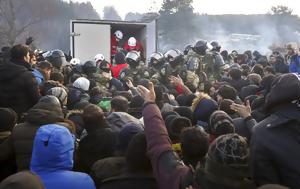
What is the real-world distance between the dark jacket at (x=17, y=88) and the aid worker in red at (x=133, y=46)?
975 centimetres

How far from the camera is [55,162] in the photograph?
3.19 m

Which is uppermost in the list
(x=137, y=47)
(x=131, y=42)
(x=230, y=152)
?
(x=131, y=42)

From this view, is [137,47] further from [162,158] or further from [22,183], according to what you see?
[22,183]

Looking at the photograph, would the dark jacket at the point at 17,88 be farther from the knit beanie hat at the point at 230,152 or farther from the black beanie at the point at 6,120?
the knit beanie hat at the point at 230,152

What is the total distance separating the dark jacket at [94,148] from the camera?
421 cm

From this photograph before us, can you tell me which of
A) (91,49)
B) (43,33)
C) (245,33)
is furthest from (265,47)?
(91,49)

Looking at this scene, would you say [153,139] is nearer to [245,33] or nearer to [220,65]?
[220,65]

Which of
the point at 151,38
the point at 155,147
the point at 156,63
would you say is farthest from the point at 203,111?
the point at 151,38

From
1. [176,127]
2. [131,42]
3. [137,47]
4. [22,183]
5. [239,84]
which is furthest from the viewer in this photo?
[137,47]

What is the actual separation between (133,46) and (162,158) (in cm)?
1259

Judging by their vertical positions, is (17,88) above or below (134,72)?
above

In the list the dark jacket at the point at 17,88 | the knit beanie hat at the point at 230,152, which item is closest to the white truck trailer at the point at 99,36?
the dark jacket at the point at 17,88

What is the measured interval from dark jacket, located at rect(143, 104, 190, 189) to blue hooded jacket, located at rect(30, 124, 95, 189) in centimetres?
49

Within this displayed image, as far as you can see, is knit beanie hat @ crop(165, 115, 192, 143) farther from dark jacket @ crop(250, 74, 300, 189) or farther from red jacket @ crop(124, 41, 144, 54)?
red jacket @ crop(124, 41, 144, 54)
